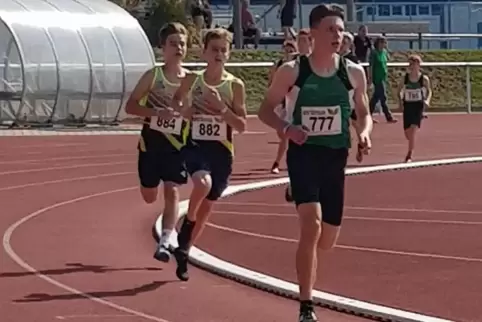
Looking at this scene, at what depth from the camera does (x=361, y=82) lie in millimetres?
8945

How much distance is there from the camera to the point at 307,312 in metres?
8.58

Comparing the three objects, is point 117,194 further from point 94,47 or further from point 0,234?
point 94,47

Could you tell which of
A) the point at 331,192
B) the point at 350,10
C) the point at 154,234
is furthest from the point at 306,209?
the point at 350,10

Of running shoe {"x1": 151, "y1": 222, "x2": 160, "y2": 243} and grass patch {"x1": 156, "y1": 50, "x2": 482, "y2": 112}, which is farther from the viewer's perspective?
grass patch {"x1": 156, "y1": 50, "x2": 482, "y2": 112}

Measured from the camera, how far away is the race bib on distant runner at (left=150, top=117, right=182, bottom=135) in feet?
37.2

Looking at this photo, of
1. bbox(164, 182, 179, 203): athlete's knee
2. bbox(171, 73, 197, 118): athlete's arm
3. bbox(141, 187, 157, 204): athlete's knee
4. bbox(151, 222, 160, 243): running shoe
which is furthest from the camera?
bbox(151, 222, 160, 243): running shoe

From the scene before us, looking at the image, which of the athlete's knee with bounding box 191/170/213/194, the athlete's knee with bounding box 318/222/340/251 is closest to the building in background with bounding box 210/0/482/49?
the athlete's knee with bounding box 191/170/213/194

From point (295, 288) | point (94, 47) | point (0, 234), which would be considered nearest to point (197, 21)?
point (94, 47)

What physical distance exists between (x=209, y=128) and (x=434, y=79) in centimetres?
3430

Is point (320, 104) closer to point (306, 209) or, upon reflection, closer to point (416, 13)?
point (306, 209)

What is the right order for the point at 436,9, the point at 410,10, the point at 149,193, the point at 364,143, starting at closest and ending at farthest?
1. the point at 364,143
2. the point at 149,193
3. the point at 436,9
4. the point at 410,10

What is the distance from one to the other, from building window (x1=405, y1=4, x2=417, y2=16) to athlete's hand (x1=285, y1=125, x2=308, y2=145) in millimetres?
68293

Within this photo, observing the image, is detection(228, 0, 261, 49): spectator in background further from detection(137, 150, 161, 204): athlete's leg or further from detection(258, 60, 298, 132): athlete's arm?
detection(258, 60, 298, 132): athlete's arm

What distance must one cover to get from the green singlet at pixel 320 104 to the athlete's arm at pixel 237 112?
206 cm
